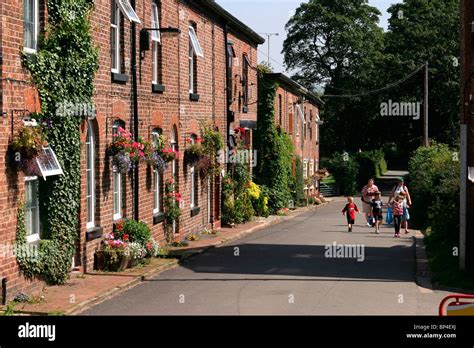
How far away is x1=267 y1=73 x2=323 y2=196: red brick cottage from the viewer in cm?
4213

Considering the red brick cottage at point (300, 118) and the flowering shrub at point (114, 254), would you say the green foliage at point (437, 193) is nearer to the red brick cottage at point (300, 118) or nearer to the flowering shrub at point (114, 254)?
the red brick cottage at point (300, 118)

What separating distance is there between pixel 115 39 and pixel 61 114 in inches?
182

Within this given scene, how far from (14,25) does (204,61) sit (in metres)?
14.0

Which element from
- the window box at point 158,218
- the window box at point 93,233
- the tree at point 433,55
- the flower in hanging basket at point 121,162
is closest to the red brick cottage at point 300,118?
the tree at point 433,55

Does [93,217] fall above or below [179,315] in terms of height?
above

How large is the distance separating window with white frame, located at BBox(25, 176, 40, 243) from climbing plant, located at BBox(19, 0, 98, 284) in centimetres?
11

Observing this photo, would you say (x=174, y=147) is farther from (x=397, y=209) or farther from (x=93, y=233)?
(x=397, y=209)

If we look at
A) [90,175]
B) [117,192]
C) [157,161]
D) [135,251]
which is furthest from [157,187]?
[90,175]

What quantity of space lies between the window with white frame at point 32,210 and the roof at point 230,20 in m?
12.2

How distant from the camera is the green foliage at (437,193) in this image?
20.2 metres

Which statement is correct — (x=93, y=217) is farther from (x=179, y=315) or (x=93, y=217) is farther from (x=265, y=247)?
(x=265, y=247)

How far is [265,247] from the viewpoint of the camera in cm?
2314

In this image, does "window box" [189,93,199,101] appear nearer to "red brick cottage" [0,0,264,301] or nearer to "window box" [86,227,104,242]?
"red brick cottage" [0,0,264,301]

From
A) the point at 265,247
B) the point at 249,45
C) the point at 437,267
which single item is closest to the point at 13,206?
the point at 437,267
